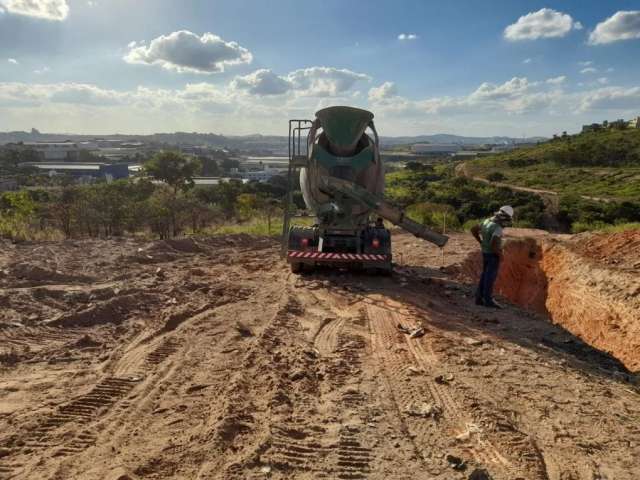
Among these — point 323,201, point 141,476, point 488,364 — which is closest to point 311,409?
point 141,476

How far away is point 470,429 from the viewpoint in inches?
153

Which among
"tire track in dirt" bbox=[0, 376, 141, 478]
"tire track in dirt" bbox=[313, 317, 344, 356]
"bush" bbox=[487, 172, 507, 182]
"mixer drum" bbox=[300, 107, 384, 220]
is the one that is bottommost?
"tire track in dirt" bbox=[313, 317, 344, 356]

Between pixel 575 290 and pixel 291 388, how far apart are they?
27.5 feet

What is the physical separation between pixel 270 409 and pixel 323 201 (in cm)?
612

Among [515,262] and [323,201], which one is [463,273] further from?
[323,201]

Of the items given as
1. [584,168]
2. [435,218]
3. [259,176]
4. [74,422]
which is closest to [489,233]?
[74,422]

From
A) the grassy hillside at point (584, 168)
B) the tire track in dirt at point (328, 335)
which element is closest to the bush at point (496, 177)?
the grassy hillside at point (584, 168)

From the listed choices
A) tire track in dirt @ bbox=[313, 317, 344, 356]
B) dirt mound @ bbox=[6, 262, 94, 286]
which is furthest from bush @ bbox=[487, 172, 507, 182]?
dirt mound @ bbox=[6, 262, 94, 286]

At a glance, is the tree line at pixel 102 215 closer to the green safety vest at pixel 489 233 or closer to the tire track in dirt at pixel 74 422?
the tire track in dirt at pixel 74 422

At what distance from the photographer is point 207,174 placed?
6731 centimetres

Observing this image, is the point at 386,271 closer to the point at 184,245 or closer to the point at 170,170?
the point at 184,245

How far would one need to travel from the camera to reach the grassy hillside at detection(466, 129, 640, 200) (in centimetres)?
3712

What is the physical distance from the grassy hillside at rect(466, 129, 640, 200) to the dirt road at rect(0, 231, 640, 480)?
3050 cm

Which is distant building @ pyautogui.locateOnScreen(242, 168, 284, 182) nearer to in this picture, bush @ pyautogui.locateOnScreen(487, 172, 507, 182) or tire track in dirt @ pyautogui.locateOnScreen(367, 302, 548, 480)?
bush @ pyautogui.locateOnScreen(487, 172, 507, 182)
